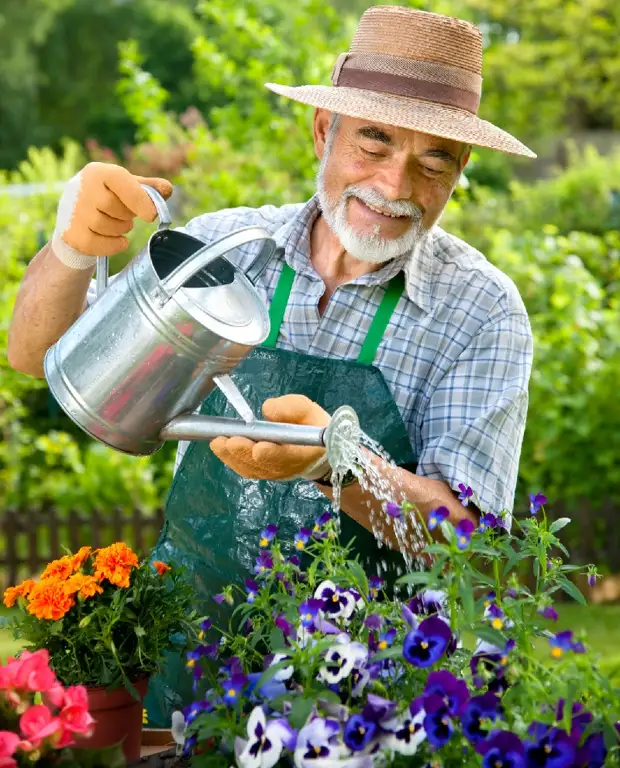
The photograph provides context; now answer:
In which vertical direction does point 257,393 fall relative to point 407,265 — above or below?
below

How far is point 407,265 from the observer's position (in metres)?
2.18

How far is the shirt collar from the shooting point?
2186 mm

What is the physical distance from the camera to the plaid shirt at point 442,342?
2.04 metres

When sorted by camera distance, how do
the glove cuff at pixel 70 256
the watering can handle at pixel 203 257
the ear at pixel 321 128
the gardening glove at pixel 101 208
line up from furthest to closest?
the ear at pixel 321 128, the glove cuff at pixel 70 256, the gardening glove at pixel 101 208, the watering can handle at pixel 203 257

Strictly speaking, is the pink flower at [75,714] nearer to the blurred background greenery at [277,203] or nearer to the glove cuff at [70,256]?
the glove cuff at [70,256]

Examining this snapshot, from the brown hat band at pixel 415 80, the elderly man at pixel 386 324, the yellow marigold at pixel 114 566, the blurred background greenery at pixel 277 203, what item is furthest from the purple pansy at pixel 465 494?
the blurred background greenery at pixel 277 203

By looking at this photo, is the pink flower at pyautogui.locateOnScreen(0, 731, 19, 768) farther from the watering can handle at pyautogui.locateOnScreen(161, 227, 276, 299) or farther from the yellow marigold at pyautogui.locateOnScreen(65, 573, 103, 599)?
the watering can handle at pyautogui.locateOnScreen(161, 227, 276, 299)

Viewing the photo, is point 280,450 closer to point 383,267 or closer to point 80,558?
point 80,558

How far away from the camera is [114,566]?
5.14ft

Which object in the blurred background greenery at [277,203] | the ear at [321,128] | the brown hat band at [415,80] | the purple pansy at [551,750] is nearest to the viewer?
the purple pansy at [551,750]

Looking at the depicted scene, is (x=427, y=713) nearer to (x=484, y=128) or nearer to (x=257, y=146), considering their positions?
(x=484, y=128)

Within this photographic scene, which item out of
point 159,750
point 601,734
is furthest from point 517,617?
point 159,750

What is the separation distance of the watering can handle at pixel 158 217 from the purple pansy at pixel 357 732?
749 millimetres

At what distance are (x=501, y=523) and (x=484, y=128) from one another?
2.81 ft
